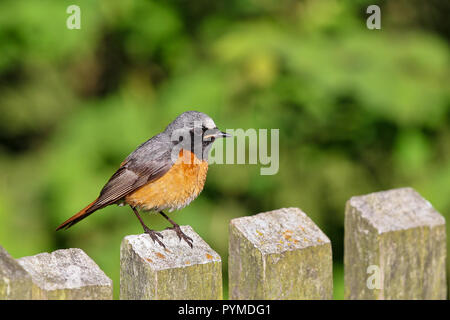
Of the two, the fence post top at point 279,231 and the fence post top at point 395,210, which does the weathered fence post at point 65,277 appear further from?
the fence post top at point 395,210

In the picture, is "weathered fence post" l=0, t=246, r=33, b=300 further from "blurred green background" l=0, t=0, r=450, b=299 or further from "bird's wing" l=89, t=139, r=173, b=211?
"blurred green background" l=0, t=0, r=450, b=299

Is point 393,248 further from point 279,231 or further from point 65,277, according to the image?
point 65,277

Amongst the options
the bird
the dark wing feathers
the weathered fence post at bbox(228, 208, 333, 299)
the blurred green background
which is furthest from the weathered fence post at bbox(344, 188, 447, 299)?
the blurred green background

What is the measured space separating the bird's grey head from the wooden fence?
2.53 feet

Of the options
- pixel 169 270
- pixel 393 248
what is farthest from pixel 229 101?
pixel 169 270

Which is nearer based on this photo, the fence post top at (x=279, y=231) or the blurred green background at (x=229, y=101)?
the fence post top at (x=279, y=231)

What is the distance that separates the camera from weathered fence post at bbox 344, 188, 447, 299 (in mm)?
3145

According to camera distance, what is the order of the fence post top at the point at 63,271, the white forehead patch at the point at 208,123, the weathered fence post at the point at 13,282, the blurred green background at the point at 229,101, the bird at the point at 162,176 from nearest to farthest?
the weathered fence post at the point at 13,282 < the fence post top at the point at 63,271 < the white forehead patch at the point at 208,123 < the bird at the point at 162,176 < the blurred green background at the point at 229,101

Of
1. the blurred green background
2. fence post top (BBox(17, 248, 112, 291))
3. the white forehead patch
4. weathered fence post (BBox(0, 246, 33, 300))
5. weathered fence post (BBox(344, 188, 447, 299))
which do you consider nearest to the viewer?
weathered fence post (BBox(0, 246, 33, 300))

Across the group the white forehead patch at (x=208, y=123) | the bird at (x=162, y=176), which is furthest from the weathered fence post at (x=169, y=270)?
the bird at (x=162, y=176)

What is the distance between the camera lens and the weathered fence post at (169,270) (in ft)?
9.05

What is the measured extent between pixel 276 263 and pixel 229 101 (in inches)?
152

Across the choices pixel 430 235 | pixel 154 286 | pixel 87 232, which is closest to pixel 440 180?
pixel 87 232

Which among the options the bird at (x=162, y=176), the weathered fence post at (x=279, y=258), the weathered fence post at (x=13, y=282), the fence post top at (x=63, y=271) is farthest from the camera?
the bird at (x=162, y=176)
